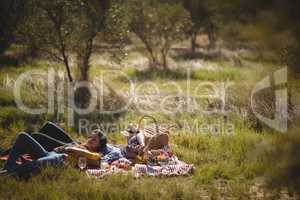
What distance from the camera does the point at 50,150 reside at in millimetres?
9789

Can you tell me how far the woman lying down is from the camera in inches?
342

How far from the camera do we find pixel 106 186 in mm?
8164

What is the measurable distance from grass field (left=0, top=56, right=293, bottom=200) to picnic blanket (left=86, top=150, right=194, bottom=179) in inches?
7.7

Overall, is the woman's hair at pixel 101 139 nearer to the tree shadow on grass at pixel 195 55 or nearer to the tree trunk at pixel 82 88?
the tree trunk at pixel 82 88

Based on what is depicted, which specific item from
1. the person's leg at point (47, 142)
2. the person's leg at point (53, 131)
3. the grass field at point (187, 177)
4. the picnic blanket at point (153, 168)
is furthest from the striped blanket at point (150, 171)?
the person's leg at point (53, 131)

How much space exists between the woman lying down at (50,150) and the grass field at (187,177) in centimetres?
24

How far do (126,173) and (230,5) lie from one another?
16.0 ft

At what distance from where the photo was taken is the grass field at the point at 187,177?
7848 millimetres

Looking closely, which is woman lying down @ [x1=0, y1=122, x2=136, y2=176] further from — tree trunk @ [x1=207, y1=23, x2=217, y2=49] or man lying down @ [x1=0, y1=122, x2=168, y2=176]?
tree trunk @ [x1=207, y1=23, x2=217, y2=49]

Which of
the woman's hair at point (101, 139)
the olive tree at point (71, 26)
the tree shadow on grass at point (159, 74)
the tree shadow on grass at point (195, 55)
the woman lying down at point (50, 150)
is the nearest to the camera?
the woman lying down at point (50, 150)

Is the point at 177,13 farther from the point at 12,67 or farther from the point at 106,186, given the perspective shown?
the point at 106,186

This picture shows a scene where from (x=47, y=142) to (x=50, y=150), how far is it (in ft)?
0.49

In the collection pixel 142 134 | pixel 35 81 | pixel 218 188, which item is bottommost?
pixel 218 188

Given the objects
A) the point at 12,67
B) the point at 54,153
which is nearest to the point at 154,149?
the point at 54,153
